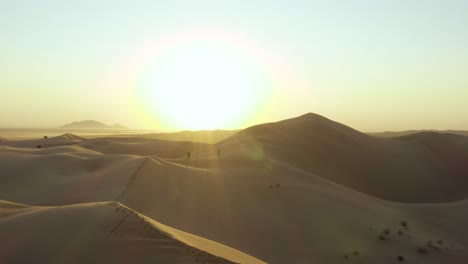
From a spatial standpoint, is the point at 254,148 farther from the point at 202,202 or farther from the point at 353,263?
the point at 353,263

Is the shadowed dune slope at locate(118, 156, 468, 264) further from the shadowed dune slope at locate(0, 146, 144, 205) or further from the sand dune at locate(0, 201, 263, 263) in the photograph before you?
the sand dune at locate(0, 201, 263, 263)

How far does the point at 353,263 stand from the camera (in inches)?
372

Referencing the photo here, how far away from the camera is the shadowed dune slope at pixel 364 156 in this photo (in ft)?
76.6

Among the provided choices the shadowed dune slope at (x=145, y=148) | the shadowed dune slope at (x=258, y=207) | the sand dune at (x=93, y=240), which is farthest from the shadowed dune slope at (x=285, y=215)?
the shadowed dune slope at (x=145, y=148)

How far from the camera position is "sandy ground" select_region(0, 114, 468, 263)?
20.2 feet

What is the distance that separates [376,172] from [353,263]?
16664 mm

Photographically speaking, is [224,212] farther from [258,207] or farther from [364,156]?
[364,156]

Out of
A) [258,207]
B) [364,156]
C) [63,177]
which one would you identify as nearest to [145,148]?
[364,156]

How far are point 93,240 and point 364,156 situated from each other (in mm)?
22893

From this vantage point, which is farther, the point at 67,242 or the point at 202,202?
the point at 202,202

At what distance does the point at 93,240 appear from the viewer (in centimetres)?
585

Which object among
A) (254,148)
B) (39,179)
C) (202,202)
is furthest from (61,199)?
(254,148)

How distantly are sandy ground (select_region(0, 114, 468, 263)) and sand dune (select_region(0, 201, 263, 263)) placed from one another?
0.02 metres

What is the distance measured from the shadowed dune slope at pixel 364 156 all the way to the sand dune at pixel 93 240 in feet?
43.6
